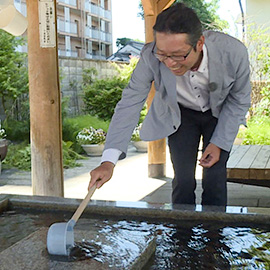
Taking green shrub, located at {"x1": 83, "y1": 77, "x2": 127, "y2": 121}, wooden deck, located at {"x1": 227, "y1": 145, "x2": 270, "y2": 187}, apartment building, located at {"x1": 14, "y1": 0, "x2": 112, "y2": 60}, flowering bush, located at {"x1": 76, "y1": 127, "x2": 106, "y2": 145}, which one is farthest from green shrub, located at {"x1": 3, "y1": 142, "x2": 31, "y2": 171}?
apartment building, located at {"x1": 14, "y1": 0, "x2": 112, "y2": 60}

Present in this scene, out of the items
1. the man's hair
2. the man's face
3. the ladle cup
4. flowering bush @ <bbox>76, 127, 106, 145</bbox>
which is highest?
the man's hair

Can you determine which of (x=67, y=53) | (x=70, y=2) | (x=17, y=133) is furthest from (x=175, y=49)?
(x=70, y=2)

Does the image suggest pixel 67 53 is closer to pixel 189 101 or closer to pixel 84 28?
pixel 84 28

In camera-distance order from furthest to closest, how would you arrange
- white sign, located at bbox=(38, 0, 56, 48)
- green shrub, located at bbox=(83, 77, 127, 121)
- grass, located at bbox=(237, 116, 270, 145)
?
green shrub, located at bbox=(83, 77, 127, 121) < grass, located at bbox=(237, 116, 270, 145) < white sign, located at bbox=(38, 0, 56, 48)

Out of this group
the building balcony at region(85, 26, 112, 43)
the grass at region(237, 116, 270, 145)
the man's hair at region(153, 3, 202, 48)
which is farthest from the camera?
the building balcony at region(85, 26, 112, 43)

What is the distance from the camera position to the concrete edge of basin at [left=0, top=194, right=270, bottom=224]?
203 centimetres

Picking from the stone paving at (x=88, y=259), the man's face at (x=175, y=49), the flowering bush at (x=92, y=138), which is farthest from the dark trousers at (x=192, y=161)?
the flowering bush at (x=92, y=138)

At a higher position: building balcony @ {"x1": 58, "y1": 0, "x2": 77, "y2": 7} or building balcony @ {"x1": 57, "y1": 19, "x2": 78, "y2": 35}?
building balcony @ {"x1": 58, "y1": 0, "x2": 77, "y2": 7}

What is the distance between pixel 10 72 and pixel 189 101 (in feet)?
22.0

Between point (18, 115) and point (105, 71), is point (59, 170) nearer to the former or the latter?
point (18, 115)

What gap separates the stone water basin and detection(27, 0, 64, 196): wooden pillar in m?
1.28

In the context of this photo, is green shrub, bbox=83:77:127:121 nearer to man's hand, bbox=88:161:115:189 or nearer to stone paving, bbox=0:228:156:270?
man's hand, bbox=88:161:115:189

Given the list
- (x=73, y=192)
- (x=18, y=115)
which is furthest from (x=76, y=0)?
(x=73, y=192)

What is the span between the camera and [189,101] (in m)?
2.46
